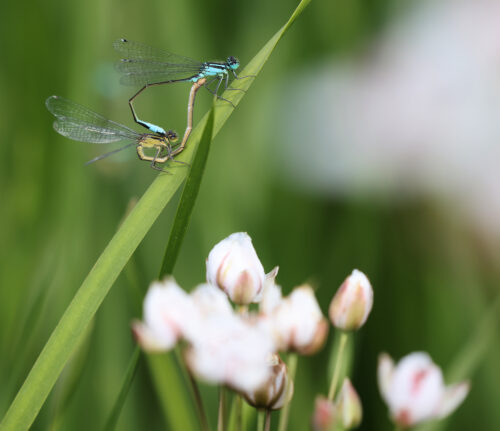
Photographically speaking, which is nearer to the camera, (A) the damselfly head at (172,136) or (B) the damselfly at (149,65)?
(A) the damselfly head at (172,136)

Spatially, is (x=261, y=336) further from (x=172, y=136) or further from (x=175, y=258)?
(x=172, y=136)

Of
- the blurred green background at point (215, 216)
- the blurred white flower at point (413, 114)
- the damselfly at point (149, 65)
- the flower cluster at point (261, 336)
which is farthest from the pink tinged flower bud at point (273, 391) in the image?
the blurred white flower at point (413, 114)

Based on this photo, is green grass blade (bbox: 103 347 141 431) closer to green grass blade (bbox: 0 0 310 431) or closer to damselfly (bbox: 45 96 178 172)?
green grass blade (bbox: 0 0 310 431)

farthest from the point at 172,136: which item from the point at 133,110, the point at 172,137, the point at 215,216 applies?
the point at 215,216

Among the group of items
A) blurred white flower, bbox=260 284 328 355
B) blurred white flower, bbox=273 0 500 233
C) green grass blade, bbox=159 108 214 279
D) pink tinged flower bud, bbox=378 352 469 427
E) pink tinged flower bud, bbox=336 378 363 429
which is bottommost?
pink tinged flower bud, bbox=336 378 363 429

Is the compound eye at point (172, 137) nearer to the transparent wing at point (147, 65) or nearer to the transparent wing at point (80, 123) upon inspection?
the transparent wing at point (80, 123)

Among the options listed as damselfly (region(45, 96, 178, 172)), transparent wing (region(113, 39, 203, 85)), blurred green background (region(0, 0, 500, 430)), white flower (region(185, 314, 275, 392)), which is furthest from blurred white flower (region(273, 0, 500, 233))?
white flower (region(185, 314, 275, 392))
